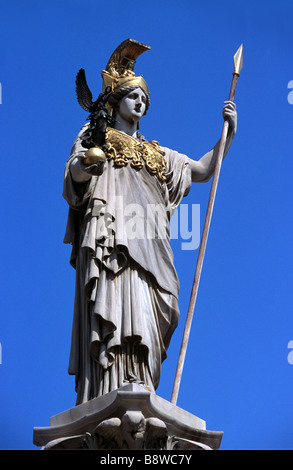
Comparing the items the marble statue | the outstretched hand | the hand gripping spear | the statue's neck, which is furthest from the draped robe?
the outstretched hand

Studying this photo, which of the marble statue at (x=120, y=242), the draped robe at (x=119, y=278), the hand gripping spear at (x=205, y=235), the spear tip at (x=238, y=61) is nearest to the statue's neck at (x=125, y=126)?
the marble statue at (x=120, y=242)

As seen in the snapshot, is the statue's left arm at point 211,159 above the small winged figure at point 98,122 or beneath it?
above

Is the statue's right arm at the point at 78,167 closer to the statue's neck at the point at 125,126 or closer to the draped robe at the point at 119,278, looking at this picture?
the draped robe at the point at 119,278

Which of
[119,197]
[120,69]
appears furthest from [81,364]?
[120,69]

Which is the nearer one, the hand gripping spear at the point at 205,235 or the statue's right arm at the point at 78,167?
the hand gripping spear at the point at 205,235

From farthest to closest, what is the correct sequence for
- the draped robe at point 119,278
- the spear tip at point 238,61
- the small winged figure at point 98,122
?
the spear tip at point 238,61, the small winged figure at point 98,122, the draped robe at point 119,278

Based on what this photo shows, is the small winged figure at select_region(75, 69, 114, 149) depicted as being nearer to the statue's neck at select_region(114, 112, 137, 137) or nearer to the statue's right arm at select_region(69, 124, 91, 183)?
the statue's right arm at select_region(69, 124, 91, 183)

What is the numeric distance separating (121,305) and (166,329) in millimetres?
843

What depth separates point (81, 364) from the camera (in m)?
17.0

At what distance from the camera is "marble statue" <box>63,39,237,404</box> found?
16.7 metres

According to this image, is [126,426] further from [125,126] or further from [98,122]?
[125,126]

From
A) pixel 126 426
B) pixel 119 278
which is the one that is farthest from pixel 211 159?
pixel 126 426

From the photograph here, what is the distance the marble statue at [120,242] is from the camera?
54.6ft

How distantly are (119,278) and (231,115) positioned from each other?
3564 mm
